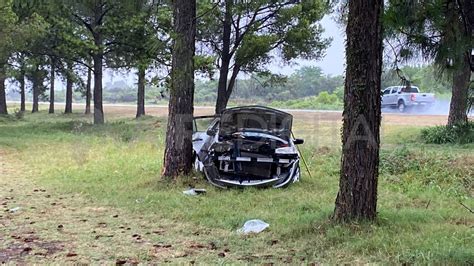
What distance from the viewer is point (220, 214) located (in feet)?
19.8

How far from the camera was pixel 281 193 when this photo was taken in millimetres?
7398

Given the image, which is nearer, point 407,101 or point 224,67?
point 224,67

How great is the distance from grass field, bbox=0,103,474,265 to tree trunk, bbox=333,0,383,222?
1.08ft

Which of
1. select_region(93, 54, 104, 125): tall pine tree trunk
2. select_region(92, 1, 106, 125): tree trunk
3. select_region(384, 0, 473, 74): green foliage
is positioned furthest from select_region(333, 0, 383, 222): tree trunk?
select_region(93, 54, 104, 125): tall pine tree trunk

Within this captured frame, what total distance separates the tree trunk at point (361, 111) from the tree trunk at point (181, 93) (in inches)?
148

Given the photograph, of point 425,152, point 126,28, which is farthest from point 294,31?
point 425,152

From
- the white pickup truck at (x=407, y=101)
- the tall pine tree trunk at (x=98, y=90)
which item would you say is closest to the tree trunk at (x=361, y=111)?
the tall pine tree trunk at (x=98, y=90)

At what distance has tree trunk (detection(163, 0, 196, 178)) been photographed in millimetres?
8016

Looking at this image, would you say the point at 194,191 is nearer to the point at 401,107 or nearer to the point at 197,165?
the point at 197,165

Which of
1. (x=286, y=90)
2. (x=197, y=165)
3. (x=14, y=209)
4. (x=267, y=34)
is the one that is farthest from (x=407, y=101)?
(x=14, y=209)

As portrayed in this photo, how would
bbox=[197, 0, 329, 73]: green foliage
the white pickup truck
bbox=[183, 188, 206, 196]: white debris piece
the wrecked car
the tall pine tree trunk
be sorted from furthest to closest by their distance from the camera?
1. the white pickup truck
2. the tall pine tree trunk
3. bbox=[197, 0, 329, 73]: green foliage
4. the wrecked car
5. bbox=[183, 188, 206, 196]: white debris piece

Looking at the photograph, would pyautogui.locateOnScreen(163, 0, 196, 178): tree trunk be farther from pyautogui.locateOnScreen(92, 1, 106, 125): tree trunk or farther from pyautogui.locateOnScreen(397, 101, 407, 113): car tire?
pyautogui.locateOnScreen(397, 101, 407, 113): car tire

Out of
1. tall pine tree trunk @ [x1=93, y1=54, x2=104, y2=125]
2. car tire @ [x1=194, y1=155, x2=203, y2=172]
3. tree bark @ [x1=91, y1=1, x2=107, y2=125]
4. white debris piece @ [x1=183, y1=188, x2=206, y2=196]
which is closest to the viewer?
white debris piece @ [x1=183, y1=188, x2=206, y2=196]

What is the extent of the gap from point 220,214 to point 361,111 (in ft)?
7.53
